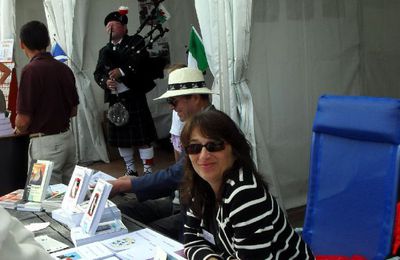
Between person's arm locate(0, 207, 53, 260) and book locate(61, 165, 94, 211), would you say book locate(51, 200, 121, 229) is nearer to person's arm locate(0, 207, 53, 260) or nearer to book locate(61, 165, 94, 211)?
book locate(61, 165, 94, 211)

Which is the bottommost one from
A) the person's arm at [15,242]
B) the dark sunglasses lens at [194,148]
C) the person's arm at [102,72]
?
the dark sunglasses lens at [194,148]

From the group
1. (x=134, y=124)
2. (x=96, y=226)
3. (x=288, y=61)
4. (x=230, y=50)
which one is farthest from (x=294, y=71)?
(x=96, y=226)

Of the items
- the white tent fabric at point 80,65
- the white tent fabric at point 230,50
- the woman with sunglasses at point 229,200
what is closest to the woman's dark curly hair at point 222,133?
the woman with sunglasses at point 229,200

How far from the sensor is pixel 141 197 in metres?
2.20

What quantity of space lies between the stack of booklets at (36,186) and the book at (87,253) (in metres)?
0.60

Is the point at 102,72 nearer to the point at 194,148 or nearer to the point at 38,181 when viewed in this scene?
the point at 38,181

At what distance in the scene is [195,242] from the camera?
1.65 meters

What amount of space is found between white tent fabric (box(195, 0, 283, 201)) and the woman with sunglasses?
1679mm

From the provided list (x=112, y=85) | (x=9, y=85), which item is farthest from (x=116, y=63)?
(x=9, y=85)

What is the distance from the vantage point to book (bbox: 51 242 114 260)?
1.56 metres

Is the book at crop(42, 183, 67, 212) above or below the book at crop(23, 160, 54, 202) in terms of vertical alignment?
below

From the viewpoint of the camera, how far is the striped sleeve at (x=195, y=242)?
1.57 metres

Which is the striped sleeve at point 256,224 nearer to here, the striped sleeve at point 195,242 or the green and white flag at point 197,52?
the striped sleeve at point 195,242

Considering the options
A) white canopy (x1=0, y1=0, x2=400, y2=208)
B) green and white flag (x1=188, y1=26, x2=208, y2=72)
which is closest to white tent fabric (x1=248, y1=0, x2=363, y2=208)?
white canopy (x1=0, y1=0, x2=400, y2=208)
